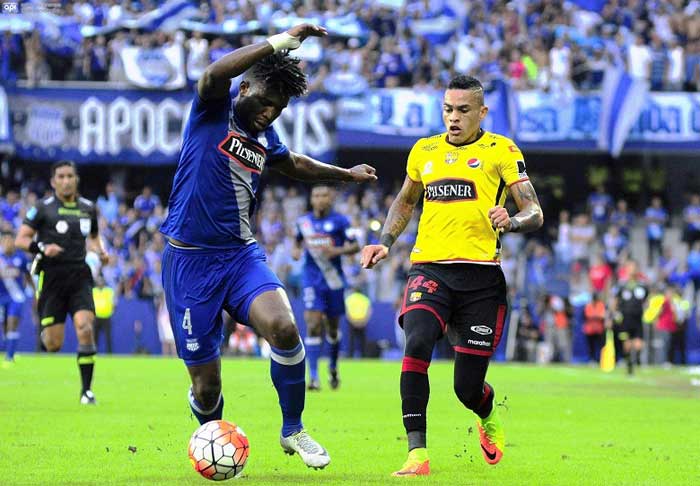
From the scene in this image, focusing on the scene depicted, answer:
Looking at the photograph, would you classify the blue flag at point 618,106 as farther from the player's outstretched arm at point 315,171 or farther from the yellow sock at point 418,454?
the yellow sock at point 418,454

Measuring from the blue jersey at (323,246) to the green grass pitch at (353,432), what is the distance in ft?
4.95

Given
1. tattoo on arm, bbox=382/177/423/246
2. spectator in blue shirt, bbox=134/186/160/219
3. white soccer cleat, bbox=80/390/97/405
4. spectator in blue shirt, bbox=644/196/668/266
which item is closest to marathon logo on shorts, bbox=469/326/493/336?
tattoo on arm, bbox=382/177/423/246

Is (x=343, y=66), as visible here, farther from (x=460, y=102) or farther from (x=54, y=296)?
(x=460, y=102)

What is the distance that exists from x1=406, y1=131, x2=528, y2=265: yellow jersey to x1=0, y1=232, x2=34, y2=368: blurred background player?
14910 mm

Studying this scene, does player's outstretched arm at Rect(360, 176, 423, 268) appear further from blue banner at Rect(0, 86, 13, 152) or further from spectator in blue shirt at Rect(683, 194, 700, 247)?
spectator in blue shirt at Rect(683, 194, 700, 247)

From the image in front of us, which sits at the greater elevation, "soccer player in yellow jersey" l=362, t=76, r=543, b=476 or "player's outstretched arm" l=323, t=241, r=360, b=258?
"soccer player in yellow jersey" l=362, t=76, r=543, b=476

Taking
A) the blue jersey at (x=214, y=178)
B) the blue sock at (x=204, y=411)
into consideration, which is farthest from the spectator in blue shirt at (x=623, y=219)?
the blue jersey at (x=214, y=178)

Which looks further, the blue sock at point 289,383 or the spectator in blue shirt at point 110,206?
the spectator in blue shirt at point 110,206

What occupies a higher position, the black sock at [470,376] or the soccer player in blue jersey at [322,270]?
the black sock at [470,376]

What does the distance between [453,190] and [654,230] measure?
25.1 meters

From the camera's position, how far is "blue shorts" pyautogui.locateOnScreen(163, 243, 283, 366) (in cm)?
796

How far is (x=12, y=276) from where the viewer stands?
2642 cm

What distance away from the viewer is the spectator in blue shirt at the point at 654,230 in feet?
107

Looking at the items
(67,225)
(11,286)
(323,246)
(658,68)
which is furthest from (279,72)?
(658,68)
